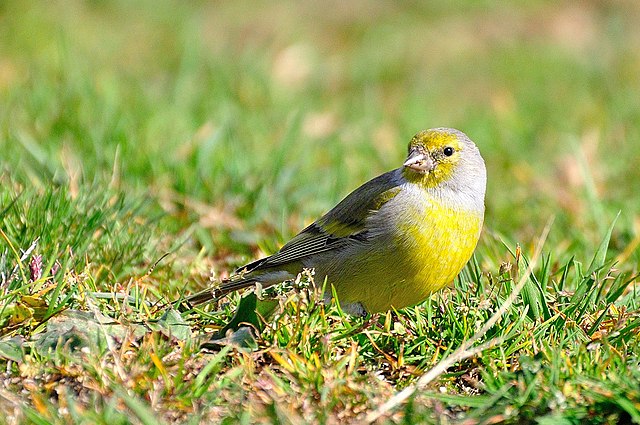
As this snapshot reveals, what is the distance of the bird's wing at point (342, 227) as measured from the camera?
15.5 feet

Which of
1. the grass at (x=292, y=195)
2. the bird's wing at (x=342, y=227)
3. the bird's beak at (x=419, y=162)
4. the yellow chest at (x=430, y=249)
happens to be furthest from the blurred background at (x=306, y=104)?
the yellow chest at (x=430, y=249)

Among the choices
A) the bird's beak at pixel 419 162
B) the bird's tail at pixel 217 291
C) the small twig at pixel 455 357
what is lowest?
the bird's tail at pixel 217 291

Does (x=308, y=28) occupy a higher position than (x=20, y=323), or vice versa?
(x=308, y=28)

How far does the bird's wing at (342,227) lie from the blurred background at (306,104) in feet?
1.91

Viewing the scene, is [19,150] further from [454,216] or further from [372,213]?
[454,216]

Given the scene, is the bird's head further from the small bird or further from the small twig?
the small twig

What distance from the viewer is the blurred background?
6.02 metres

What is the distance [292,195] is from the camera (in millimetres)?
6254

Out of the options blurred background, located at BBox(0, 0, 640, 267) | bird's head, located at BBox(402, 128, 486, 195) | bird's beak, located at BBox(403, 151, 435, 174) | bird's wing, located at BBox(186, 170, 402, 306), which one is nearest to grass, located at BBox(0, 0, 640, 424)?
blurred background, located at BBox(0, 0, 640, 267)

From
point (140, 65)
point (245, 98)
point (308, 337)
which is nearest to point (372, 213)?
point (308, 337)

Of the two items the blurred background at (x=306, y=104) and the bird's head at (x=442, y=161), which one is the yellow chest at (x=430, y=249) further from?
the blurred background at (x=306, y=104)

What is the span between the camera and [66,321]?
12.3 ft

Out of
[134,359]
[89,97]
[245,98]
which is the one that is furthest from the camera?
[245,98]

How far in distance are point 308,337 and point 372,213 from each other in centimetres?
113
